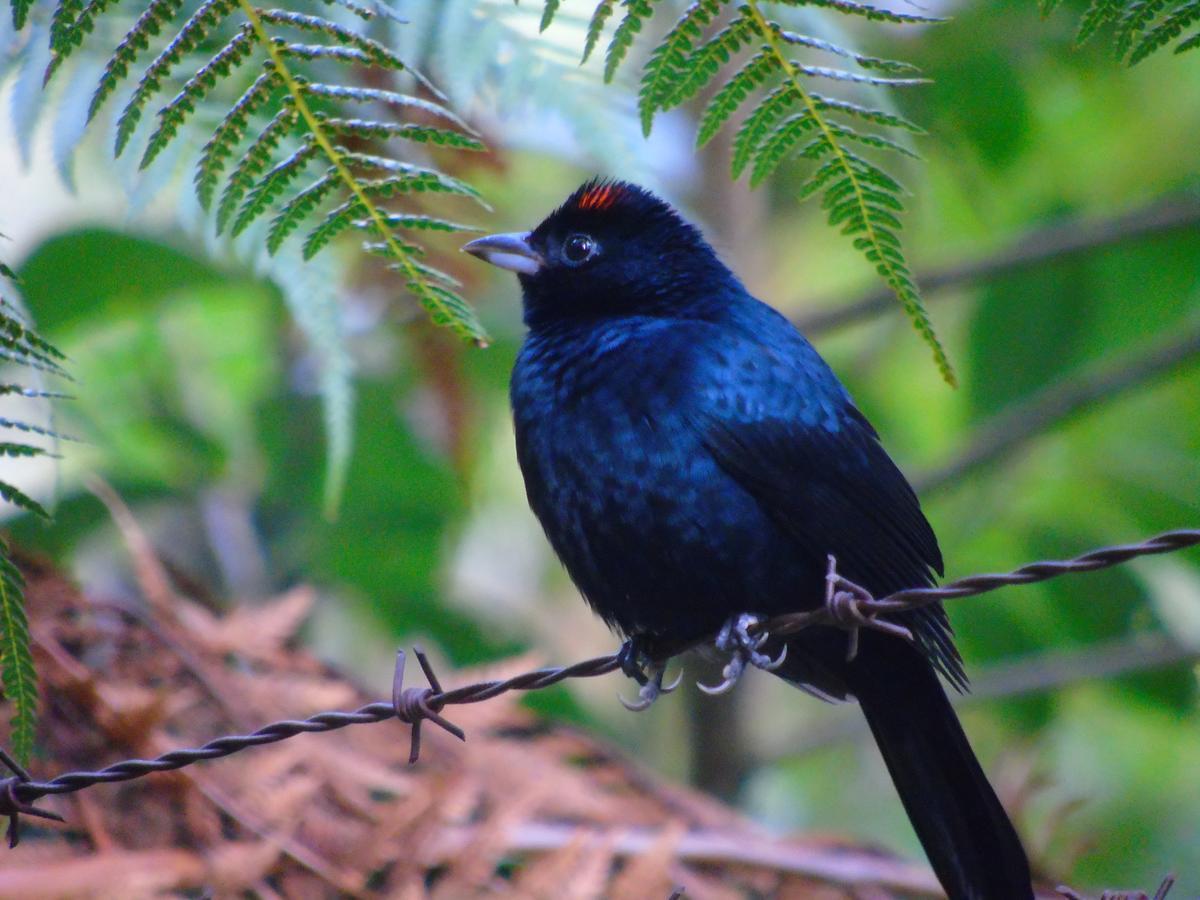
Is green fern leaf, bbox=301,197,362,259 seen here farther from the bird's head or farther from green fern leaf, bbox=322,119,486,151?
the bird's head

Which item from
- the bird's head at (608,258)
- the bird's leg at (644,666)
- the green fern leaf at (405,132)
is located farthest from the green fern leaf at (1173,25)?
the bird's leg at (644,666)

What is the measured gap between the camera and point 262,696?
375 cm

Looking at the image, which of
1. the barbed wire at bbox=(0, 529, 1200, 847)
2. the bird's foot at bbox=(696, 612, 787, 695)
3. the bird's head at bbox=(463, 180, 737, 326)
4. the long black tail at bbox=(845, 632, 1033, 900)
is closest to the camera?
the barbed wire at bbox=(0, 529, 1200, 847)

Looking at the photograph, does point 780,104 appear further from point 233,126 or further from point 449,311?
point 233,126

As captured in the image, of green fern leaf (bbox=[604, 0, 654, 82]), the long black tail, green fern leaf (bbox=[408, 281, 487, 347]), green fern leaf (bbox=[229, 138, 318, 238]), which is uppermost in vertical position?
green fern leaf (bbox=[604, 0, 654, 82])

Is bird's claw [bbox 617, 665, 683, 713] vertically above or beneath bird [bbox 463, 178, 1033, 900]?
beneath

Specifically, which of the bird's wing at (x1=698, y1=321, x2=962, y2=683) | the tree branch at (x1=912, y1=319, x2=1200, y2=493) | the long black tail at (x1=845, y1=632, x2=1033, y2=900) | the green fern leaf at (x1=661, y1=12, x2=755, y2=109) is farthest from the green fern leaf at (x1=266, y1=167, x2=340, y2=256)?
the tree branch at (x1=912, y1=319, x2=1200, y2=493)

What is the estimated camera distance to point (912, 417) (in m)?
5.91

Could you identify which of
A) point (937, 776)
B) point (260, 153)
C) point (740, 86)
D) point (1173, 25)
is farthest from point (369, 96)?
point (937, 776)

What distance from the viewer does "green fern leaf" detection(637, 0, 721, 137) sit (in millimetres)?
2164

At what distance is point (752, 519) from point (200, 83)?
1.34m

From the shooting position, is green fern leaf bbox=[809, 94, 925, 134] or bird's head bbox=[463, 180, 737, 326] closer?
green fern leaf bbox=[809, 94, 925, 134]

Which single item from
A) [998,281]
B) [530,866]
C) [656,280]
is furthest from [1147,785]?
[656,280]

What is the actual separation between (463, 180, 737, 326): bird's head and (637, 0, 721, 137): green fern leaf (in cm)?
92
